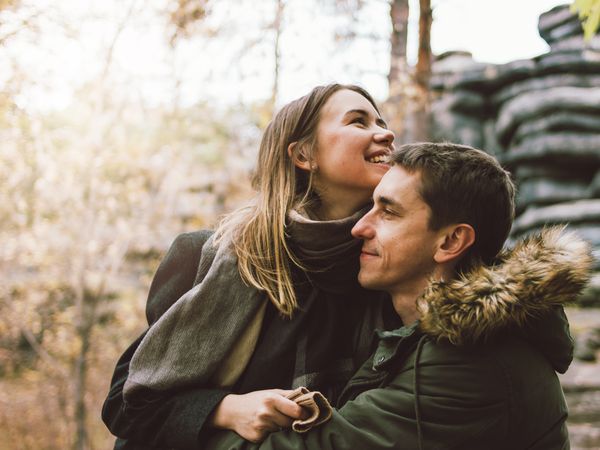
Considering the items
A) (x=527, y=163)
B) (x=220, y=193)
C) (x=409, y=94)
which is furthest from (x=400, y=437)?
(x=527, y=163)

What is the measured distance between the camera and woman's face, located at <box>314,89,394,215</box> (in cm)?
270

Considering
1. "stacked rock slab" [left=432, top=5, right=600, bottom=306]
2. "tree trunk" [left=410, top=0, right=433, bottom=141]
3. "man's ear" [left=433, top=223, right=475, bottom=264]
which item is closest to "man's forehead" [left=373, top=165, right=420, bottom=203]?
"man's ear" [left=433, top=223, right=475, bottom=264]

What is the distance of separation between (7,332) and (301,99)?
8157mm

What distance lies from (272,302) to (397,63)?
21.0ft

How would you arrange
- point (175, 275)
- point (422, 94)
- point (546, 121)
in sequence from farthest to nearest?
point (546, 121) → point (422, 94) → point (175, 275)

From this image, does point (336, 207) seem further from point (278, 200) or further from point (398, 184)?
point (398, 184)

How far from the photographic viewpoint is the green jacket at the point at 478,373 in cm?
190

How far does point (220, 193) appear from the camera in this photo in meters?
12.6

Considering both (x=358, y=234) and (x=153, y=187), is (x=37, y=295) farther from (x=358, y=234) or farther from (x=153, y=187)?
(x=358, y=234)

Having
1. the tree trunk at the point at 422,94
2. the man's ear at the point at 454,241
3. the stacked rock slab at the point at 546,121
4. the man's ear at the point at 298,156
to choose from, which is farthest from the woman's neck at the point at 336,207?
the stacked rock slab at the point at 546,121

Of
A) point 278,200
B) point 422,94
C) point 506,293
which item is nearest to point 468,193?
point 506,293

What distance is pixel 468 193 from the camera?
2.31 m

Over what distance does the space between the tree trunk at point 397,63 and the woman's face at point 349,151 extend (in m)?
5.10

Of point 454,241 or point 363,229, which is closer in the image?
point 454,241
